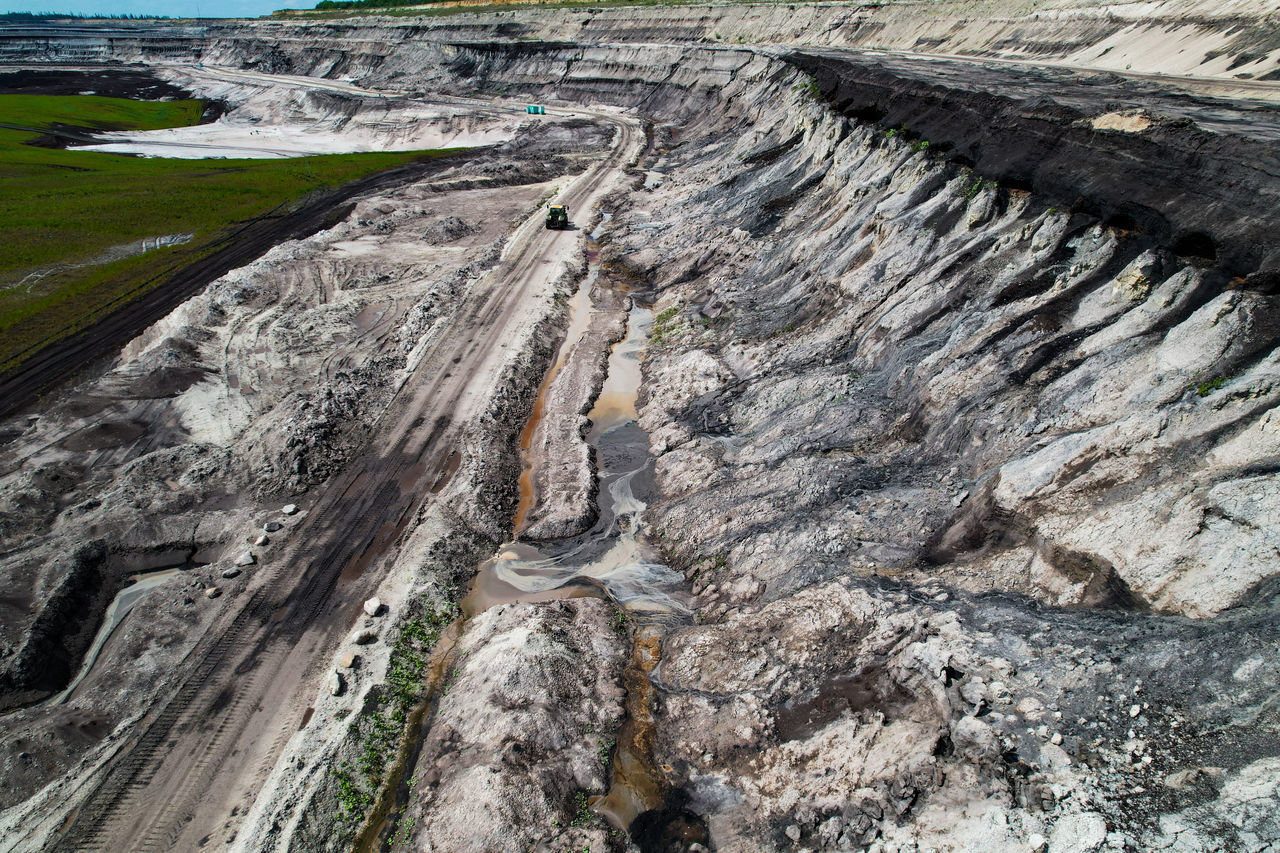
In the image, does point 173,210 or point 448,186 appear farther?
point 448,186

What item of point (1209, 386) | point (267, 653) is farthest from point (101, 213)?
point (1209, 386)

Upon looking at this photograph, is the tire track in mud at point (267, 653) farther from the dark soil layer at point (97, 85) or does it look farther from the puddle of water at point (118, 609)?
the dark soil layer at point (97, 85)

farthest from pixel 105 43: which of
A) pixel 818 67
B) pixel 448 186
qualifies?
pixel 818 67

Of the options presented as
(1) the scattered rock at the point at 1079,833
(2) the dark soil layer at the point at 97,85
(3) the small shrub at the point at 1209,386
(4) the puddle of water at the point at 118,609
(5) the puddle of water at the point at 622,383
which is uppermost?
(2) the dark soil layer at the point at 97,85

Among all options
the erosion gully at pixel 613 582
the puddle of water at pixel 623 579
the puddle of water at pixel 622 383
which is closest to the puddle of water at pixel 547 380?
the erosion gully at pixel 613 582

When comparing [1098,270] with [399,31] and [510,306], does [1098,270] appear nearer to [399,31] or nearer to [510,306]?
[510,306]

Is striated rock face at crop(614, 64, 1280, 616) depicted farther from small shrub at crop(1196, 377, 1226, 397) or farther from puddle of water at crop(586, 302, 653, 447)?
puddle of water at crop(586, 302, 653, 447)
